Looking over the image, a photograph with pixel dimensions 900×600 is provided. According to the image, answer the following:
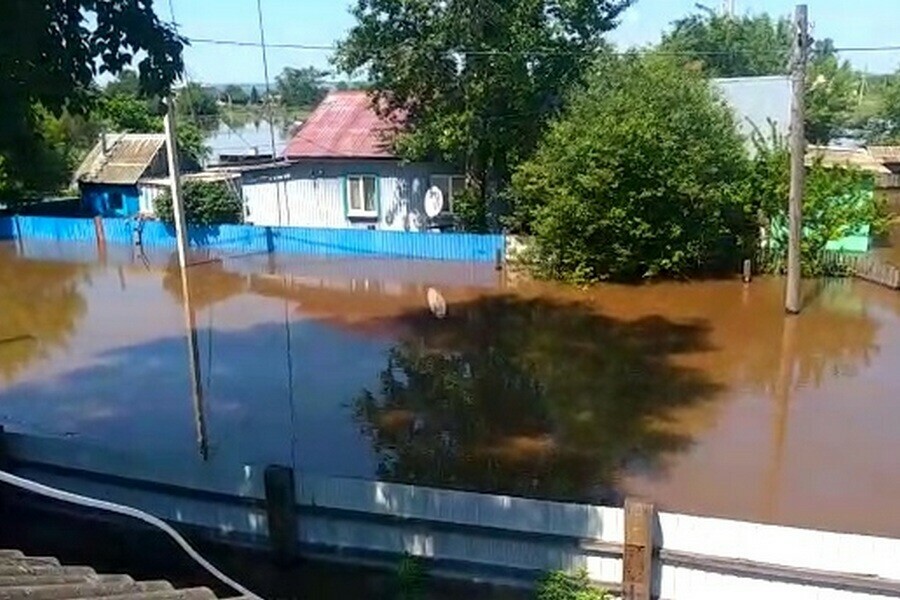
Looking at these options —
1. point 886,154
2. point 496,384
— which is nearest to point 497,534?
point 496,384

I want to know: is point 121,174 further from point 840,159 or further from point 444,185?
point 840,159

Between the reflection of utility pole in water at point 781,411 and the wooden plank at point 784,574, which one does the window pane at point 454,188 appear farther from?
the wooden plank at point 784,574

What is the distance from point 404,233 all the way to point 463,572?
17.5m

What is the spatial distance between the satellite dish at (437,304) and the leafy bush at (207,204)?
10.1 meters

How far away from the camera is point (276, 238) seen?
26.2 m

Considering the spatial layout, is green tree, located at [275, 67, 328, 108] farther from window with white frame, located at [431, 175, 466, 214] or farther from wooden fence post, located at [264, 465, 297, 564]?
wooden fence post, located at [264, 465, 297, 564]

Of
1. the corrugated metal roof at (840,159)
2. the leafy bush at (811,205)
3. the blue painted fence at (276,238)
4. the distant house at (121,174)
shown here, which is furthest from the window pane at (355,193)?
the corrugated metal roof at (840,159)

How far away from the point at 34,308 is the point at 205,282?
4041mm

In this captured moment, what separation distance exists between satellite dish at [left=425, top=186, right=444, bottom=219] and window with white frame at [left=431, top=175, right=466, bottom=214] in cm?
22

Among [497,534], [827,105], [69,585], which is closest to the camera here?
[69,585]

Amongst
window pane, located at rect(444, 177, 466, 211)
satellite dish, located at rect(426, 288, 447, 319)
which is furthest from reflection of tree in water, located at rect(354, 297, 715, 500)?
window pane, located at rect(444, 177, 466, 211)

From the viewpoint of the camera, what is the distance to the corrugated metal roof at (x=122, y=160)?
105 feet

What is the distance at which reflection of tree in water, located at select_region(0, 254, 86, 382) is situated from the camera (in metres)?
17.1

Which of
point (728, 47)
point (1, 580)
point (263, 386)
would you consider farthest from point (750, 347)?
point (728, 47)
